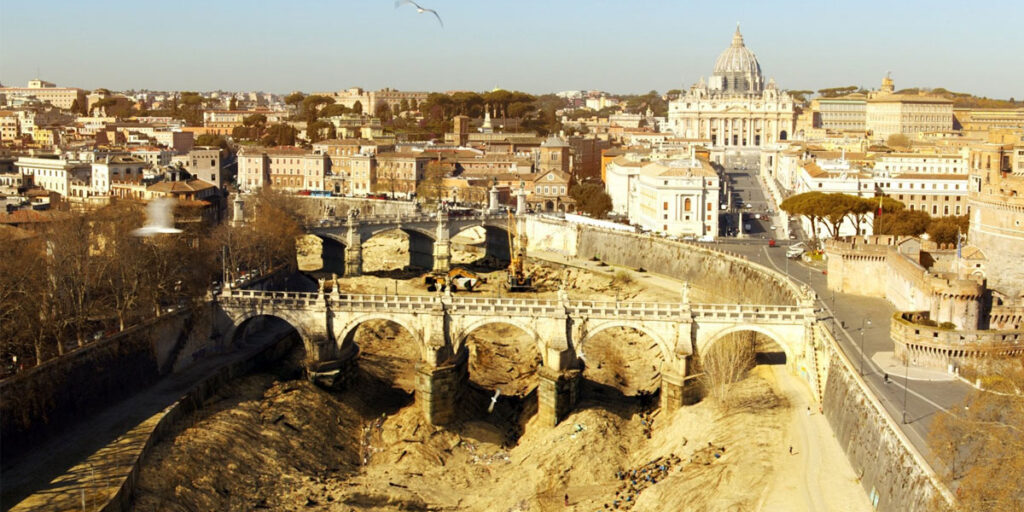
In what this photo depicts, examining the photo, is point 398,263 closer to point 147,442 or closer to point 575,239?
point 575,239

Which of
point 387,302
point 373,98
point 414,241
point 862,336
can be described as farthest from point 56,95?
point 862,336

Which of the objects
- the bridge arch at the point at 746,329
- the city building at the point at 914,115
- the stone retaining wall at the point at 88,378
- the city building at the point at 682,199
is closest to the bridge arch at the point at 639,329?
the bridge arch at the point at 746,329

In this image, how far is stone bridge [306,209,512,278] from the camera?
65062mm

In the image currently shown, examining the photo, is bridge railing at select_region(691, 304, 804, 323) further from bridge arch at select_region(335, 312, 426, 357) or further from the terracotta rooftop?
the terracotta rooftop

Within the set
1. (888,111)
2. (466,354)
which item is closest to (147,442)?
(466,354)

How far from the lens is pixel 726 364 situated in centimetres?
3750

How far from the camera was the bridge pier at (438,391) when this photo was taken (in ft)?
125

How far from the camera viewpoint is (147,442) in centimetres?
3103

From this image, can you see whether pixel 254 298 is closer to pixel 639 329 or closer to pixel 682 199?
pixel 639 329

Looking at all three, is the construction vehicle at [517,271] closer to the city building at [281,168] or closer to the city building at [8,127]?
the city building at [281,168]

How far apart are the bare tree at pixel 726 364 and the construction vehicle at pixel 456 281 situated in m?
23.5

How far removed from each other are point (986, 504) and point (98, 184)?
6408 centimetres

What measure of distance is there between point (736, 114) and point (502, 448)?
342ft

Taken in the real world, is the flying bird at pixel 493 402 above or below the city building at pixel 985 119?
below
